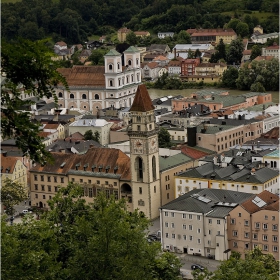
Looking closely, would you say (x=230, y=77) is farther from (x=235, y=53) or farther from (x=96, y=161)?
A: (x=96, y=161)

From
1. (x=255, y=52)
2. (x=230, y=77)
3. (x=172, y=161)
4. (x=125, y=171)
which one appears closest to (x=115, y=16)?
(x=255, y=52)

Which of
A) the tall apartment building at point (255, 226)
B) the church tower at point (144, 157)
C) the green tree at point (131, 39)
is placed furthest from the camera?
the green tree at point (131, 39)

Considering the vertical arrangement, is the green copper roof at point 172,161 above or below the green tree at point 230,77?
above

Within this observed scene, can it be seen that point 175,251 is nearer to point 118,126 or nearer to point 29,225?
point 29,225

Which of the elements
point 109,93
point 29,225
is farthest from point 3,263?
point 109,93

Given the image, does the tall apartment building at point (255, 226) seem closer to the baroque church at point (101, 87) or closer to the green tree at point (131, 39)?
the baroque church at point (101, 87)

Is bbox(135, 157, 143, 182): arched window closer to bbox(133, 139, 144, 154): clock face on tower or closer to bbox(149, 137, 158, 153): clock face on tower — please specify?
bbox(133, 139, 144, 154): clock face on tower

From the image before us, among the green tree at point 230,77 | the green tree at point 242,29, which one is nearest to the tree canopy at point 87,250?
the green tree at point 230,77
